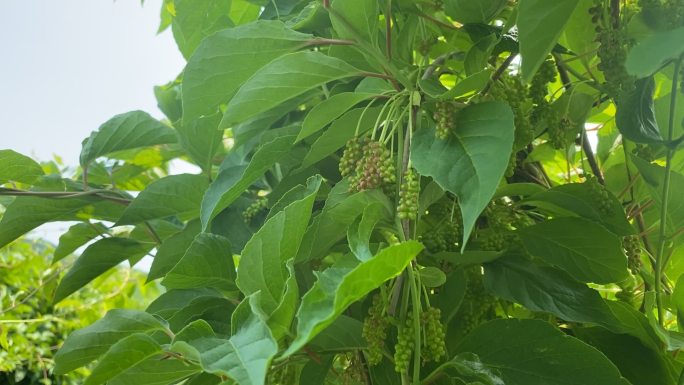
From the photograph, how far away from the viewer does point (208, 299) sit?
553 millimetres

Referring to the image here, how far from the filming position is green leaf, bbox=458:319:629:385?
0.46m

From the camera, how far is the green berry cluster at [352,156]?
1.56 feet

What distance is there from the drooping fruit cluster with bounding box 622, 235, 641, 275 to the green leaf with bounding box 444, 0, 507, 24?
0.22 metres

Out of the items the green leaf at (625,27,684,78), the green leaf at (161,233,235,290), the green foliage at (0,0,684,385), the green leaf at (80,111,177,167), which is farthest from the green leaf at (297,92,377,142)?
the green leaf at (80,111,177,167)

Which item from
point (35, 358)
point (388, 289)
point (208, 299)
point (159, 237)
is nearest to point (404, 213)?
point (388, 289)

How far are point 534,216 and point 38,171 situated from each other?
0.53 meters

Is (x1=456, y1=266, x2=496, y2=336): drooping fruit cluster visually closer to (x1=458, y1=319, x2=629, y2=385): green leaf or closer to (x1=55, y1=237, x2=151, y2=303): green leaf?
(x1=458, y1=319, x2=629, y2=385): green leaf

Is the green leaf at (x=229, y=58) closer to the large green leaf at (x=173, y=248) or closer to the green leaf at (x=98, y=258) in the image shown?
the large green leaf at (x=173, y=248)

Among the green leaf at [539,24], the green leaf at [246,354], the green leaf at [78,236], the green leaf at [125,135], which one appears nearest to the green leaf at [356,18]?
the green leaf at [539,24]

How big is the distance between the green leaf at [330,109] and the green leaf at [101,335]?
0.17m

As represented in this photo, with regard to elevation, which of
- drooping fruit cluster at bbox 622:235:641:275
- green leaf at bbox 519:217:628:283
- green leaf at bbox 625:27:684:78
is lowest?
drooping fruit cluster at bbox 622:235:641:275

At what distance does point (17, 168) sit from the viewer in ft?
2.38

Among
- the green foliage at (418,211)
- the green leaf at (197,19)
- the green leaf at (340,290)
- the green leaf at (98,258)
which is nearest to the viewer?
the green leaf at (340,290)

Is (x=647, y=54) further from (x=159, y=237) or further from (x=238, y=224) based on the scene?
(x=159, y=237)
